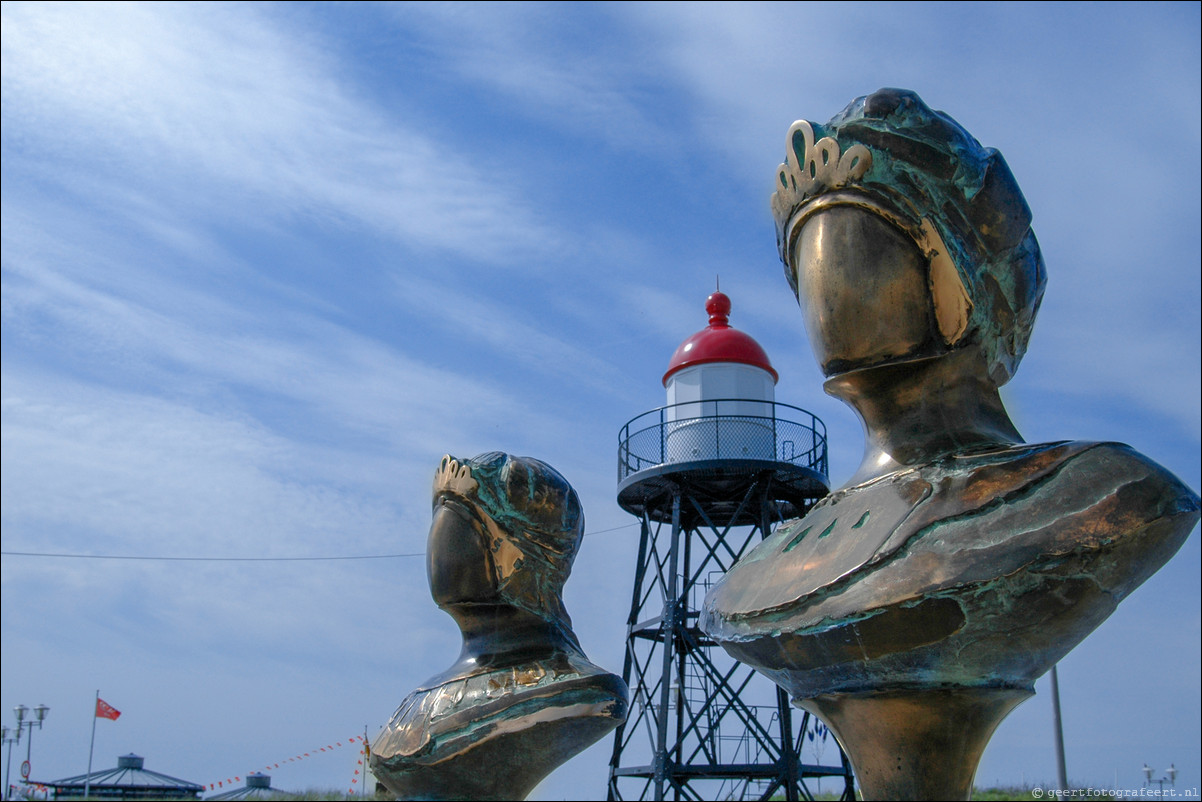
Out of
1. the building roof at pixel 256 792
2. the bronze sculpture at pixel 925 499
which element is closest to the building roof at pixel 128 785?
the building roof at pixel 256 792

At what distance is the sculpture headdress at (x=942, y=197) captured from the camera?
123 inches

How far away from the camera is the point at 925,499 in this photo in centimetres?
296

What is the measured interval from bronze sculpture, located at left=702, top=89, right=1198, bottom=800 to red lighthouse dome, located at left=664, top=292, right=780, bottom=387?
9199mm

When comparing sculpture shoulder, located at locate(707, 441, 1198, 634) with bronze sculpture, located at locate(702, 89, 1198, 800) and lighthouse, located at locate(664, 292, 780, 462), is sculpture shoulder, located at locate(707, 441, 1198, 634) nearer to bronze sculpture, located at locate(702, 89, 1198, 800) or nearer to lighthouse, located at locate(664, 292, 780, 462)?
bronze sculpture, located at locate(702, 89, 1198, 800)

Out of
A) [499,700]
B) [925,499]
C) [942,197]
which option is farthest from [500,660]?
[942,197]

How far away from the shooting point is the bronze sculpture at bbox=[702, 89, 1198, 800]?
274 cm

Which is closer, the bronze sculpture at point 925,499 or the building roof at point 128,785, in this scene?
the bronze sculpture at point 925,499

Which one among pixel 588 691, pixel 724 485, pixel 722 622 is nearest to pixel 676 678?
pixel 724 485

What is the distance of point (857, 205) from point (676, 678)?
420 inches

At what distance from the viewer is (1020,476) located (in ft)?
9.40

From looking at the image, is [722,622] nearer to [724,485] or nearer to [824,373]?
[824,373]

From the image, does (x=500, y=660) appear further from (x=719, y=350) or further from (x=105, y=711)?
(x=105, y=711)

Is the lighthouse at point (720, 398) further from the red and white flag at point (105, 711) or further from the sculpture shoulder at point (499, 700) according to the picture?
the red and white flag at point (105, 711)

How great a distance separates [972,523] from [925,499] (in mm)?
166
